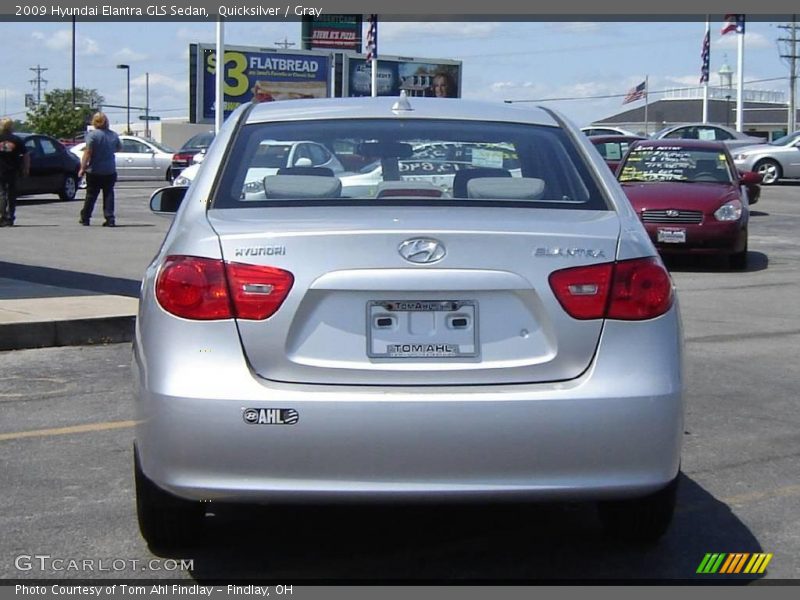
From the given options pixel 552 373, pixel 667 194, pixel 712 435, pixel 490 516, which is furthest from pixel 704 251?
pixel 552 373

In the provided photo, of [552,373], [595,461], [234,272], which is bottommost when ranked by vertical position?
[595,461]

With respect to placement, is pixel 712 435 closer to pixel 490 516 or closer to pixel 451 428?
pixel 490 516

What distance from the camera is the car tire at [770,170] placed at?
1288 inches

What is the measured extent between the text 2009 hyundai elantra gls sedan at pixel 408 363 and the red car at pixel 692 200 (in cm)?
1107

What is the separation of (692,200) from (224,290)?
39.4 ft

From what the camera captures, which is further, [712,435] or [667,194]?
[667,194]

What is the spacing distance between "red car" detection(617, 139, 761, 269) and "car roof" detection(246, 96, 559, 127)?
9.72m

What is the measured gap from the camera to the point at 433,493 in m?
4.03

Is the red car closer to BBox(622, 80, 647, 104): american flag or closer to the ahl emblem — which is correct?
the ahl emblem

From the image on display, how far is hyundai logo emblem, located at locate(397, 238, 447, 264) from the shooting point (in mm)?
4059

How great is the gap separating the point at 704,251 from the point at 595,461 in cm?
1155

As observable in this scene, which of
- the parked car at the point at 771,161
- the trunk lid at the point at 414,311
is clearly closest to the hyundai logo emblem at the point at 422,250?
the trunk lid at the point at 414,311

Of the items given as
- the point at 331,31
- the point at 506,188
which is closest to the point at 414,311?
the point at 506,188

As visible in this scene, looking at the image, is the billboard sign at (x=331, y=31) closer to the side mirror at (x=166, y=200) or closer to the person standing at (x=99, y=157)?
the person standing at (x=99, y=157)
